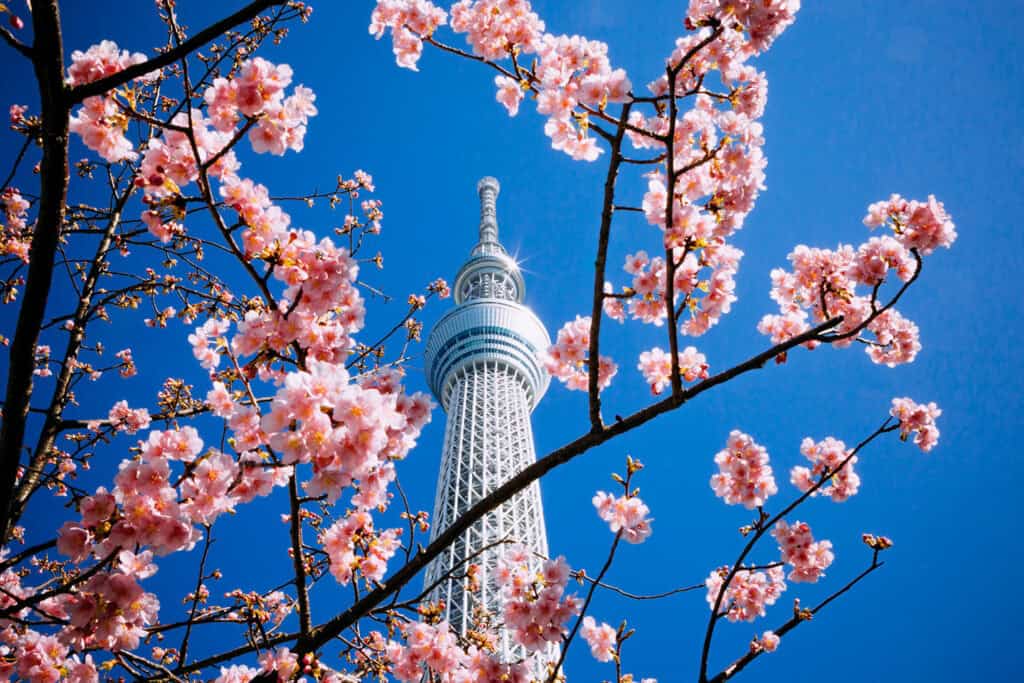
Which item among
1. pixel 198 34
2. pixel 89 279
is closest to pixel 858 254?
pixel 198 34

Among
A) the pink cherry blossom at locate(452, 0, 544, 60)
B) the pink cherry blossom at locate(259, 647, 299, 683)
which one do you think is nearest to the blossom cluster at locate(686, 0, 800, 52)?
the pink cherry blossom at locate(452, 0, 544, 60)

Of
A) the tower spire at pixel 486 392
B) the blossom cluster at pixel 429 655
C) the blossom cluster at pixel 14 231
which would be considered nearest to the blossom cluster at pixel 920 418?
the blossom cluster at pixel 429 655

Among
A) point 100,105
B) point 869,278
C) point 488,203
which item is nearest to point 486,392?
point 488,203

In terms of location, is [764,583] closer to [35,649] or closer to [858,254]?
[858,254]

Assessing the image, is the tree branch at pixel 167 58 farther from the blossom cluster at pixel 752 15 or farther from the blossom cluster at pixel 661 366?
the blossom cluster at pixel 661 366

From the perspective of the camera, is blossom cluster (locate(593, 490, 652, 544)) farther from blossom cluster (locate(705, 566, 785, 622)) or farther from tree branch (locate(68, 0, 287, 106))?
tree branch (locate(68, 0, 287, 106))

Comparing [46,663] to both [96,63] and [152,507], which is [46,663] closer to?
[152,507]
